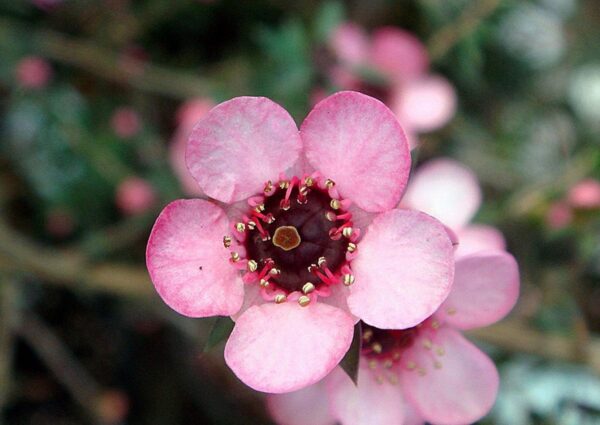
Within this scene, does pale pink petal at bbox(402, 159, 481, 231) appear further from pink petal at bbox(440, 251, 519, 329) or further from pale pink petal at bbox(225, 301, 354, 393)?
pale pink petal at bbox(225, 301, 354, 393)

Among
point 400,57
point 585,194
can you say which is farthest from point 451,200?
point 400,57

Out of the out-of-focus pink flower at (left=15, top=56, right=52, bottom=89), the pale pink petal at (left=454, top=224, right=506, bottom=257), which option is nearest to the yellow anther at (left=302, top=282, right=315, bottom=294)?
the pale pink petal at (left=454, top=224, right=506, bottom=257)

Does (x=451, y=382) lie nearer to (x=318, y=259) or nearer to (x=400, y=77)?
(x=318, y=259)

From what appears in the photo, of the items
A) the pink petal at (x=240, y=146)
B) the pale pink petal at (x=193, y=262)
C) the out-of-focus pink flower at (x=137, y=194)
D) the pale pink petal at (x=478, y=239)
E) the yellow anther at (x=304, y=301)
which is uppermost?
the pink petal at (x=240, y=146)

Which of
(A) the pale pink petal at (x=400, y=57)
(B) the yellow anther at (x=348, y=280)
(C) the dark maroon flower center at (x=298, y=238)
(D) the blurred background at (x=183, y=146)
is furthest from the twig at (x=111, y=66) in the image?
(B) the yellow anther at (x=348, y=280)

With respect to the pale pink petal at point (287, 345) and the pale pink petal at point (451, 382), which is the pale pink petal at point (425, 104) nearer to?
the pale pink petal at point (451, 382)

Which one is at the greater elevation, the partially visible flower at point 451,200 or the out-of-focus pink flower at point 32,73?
the partially visible flower at point 451,200

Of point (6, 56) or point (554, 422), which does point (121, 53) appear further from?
point (554, 422)
